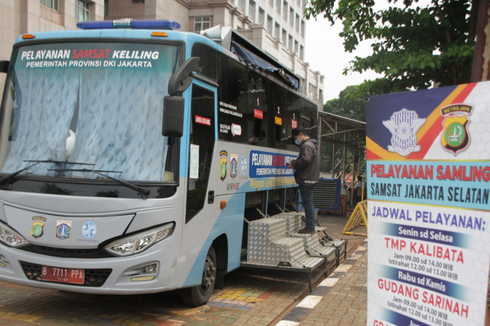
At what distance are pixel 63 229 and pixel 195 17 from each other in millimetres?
38257

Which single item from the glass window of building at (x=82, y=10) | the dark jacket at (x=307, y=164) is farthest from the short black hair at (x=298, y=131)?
the glass window of building at (x=82, y=10)

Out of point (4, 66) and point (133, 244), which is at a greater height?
point (4, 66)

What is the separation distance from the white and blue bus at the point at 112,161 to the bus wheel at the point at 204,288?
2cm

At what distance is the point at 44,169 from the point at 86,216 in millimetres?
726

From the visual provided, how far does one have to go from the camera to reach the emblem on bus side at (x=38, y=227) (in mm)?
5176

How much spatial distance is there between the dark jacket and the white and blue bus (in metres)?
2.44

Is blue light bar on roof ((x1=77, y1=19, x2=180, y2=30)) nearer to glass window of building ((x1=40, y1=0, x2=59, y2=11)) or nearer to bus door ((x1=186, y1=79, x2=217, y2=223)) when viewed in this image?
bus door ((x1=186, y1=79, x2=217, y2=223))

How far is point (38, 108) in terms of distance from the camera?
557 cm

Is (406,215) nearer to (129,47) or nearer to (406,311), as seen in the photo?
(406,311)

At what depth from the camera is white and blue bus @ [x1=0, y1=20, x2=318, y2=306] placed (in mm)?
5109

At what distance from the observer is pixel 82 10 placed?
83.4 feet

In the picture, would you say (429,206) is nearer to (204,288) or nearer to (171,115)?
(171,115)

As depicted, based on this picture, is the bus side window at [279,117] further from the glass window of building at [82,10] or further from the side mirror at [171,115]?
the glass window of building at [82,10]

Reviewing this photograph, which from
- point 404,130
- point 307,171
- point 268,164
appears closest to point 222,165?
point 268,164
